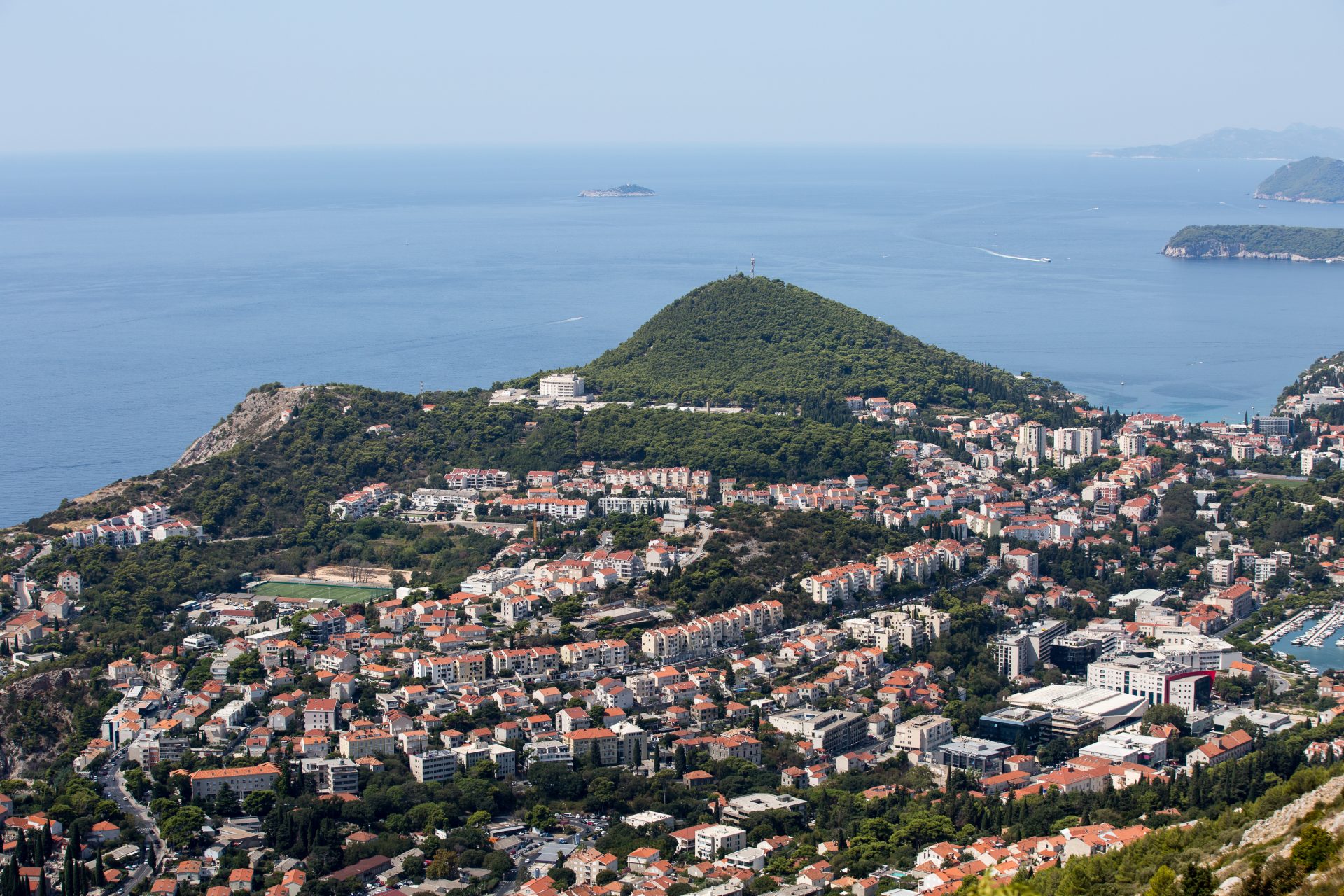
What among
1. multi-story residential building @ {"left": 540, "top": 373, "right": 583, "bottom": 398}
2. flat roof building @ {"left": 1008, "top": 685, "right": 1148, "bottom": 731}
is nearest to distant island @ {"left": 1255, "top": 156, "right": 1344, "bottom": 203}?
multi-story residential building @ {"left": 540, "top": 373, "right": 583, "bottom": 398}

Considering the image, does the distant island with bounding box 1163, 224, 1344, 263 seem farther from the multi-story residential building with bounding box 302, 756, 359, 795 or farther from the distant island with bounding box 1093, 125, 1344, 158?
the distant island with bounding box 1093, 125, 1344, 158

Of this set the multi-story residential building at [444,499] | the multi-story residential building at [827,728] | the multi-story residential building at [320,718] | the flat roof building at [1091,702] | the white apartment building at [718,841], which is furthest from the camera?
the multi-story residential building at [444,499]

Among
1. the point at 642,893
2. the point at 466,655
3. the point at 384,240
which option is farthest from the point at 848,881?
the point at 384,240

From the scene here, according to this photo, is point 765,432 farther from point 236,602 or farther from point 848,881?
point 848,881

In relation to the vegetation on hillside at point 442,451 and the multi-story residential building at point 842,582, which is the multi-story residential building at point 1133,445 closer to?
the vegetation on hillside at point 442,451

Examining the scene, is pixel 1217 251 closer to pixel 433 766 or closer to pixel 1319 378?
pixel 1319 378

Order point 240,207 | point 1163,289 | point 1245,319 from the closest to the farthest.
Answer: point 1245,319
point 1163,289
point 240,207

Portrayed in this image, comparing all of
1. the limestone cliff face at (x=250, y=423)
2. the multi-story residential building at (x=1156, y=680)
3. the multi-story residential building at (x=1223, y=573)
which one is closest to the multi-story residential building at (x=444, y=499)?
the limestone cliff face at (x=250, y=423)
